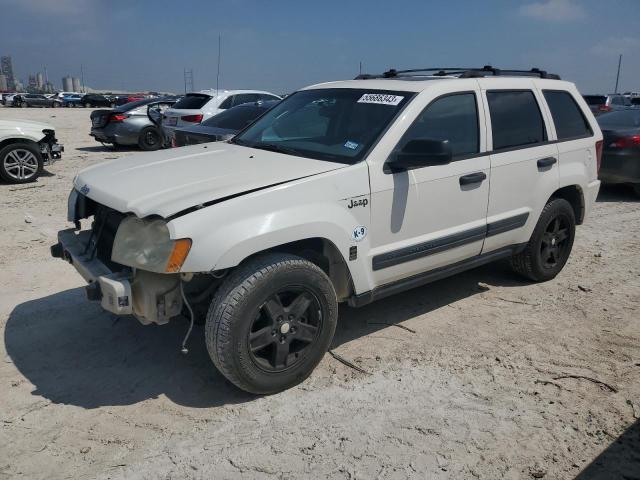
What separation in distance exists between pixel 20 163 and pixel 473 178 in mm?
8206

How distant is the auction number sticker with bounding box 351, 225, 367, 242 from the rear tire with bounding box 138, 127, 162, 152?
38.6 feet

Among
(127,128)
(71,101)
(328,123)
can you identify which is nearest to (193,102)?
(127,128)

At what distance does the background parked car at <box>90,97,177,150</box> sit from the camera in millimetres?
13930

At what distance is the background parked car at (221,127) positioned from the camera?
7879 mm

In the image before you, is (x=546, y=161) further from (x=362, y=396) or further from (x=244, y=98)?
(x=244, y=98)

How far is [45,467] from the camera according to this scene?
110 inches

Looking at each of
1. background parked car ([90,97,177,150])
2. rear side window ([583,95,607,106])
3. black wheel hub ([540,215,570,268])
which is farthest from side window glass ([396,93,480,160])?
rear side window ([583,95,607,106])

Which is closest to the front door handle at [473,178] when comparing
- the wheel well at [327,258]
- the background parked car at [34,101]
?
the wheel well at [327,258]

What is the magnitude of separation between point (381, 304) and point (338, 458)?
2092 millimetres

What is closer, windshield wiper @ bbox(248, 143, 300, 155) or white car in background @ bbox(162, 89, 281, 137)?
windshield wiper @ bbox(248, 143, 300, 155)

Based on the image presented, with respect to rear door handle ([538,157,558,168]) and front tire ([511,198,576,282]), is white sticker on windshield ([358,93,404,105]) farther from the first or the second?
front tire ([511,198,576,282])

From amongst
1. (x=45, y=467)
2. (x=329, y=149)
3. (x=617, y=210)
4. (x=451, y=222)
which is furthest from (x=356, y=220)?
(x=617, y=210)

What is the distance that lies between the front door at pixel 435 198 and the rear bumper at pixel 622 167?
5936mm

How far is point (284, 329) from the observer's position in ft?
11.0
